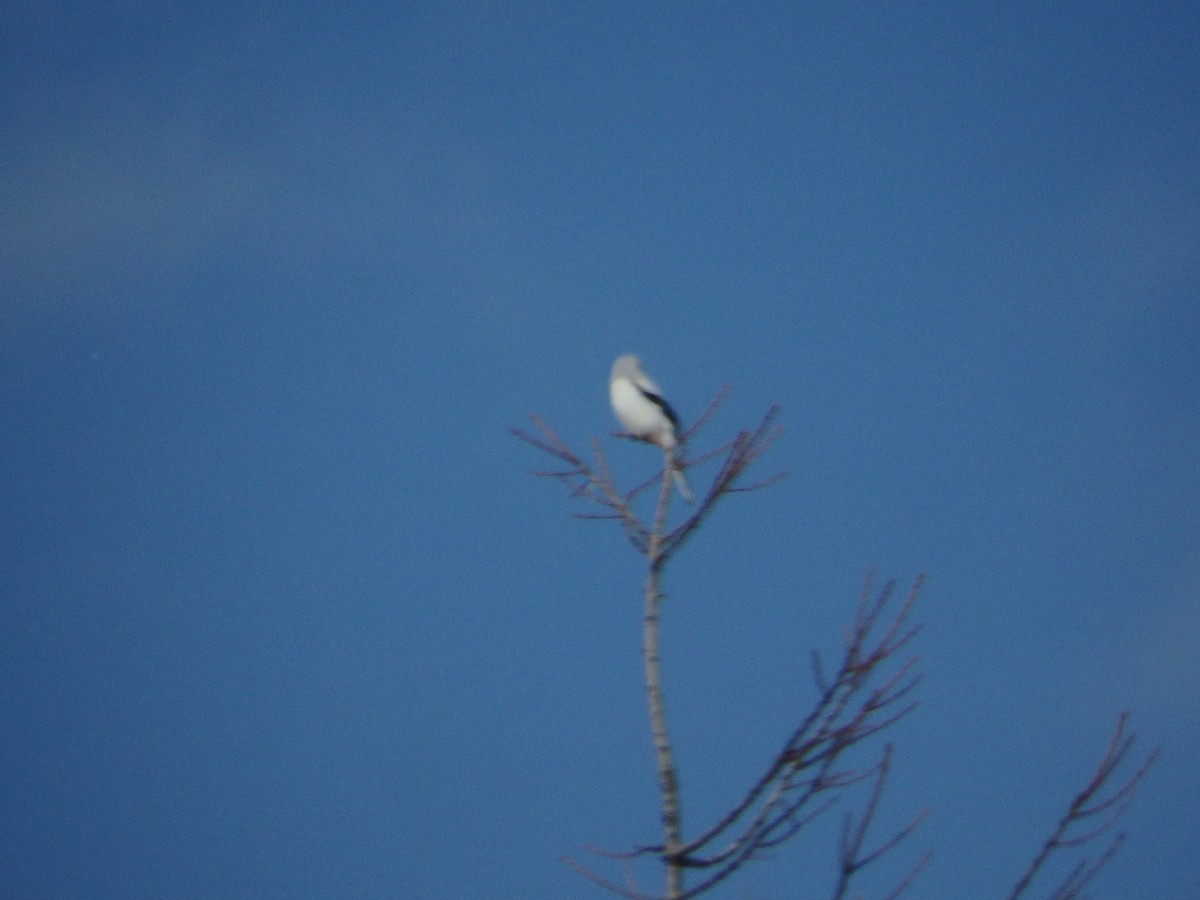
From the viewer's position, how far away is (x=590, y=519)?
3041 mm

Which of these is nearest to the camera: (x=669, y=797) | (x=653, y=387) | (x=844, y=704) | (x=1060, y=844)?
(x=1060, y=844)

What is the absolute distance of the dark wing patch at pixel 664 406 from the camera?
7.79 metres

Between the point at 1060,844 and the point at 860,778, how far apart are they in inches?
17.8

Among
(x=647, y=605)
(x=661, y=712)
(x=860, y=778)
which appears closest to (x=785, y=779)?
(x=860, y=778)

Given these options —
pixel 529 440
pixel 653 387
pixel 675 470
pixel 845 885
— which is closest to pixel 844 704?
pixel 845 885

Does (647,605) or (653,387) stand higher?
(653,387)

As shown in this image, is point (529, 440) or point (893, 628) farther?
point (529, 440)

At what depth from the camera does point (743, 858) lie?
258 centimetres

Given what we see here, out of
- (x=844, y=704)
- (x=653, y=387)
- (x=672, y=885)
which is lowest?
(x=672, y=885)

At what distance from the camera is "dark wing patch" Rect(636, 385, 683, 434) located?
779cm

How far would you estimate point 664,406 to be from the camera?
7.81 metres

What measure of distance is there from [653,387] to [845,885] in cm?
590

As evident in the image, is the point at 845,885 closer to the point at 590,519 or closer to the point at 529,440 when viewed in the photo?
the point at 590,519

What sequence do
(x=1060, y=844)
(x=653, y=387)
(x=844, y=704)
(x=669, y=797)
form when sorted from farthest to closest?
1. (x=653, y=387)
2. (x=669, y=797)
3. (x=844, y=704)
4. (x=1060, y=844)
